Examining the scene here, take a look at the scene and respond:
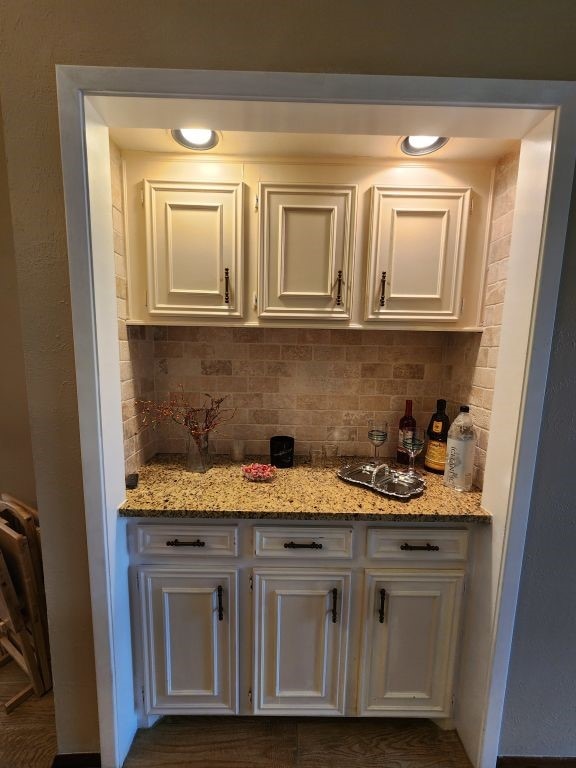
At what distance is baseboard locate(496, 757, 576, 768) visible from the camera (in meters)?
1.13

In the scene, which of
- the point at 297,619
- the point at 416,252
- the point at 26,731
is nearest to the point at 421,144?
the point at 416,252

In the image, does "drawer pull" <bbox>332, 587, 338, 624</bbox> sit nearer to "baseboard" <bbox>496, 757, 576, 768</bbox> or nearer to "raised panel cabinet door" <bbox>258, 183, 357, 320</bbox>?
"baseboard" <bbox>496, 757, 576, 768</bbox>

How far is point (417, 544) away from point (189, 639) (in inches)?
37.1

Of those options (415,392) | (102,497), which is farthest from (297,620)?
(415,392)

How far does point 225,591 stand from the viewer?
114 cm

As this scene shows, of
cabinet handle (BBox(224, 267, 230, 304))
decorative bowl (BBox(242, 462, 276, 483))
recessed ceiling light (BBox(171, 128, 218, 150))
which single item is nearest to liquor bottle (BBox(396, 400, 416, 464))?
decorative bowl (BBox(242, 462, 276, 483))

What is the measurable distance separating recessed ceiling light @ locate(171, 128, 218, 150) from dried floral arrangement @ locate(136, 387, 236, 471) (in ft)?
3.31

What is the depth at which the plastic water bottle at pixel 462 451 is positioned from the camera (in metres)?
1.19

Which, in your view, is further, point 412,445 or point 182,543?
point 412,445

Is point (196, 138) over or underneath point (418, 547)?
over

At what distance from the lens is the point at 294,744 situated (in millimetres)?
1208

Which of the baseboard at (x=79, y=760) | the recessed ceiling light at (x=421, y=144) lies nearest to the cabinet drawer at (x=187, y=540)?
the baseboard at (x=79, y=760)

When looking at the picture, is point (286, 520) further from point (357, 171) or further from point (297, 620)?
point (357, 171)

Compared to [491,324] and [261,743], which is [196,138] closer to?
[491,324]
